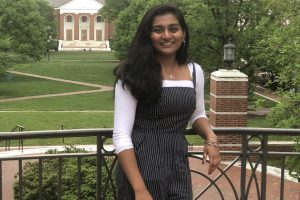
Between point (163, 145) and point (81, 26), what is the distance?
99181 millimetres

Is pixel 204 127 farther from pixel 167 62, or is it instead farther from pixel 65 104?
pixel 65 104

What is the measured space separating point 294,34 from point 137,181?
1126 centimetres

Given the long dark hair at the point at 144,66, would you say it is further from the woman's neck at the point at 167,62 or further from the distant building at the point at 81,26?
the distant building at the point at 81,26

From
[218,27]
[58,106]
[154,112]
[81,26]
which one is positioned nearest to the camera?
[154,112]

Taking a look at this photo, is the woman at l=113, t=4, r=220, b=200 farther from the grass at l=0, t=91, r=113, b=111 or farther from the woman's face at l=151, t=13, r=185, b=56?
the grass at l=0, t=91, r=113, b=111

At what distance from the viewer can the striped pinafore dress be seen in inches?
111

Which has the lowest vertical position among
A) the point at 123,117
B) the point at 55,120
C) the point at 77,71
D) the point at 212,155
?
the point at 55,120

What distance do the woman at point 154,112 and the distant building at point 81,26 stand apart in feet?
310

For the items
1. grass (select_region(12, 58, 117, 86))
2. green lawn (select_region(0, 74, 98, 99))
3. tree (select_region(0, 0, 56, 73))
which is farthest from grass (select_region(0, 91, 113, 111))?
grass (select_region(12, 58, 117, 86))

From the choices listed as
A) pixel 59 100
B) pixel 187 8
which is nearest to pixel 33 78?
pixel 59 100

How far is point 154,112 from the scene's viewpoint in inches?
111

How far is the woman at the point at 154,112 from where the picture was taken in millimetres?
2758

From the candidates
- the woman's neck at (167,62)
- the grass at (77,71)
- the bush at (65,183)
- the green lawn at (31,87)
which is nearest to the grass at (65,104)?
the green lawn at (31,87)

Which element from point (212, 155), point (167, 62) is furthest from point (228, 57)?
point (167, 62)
